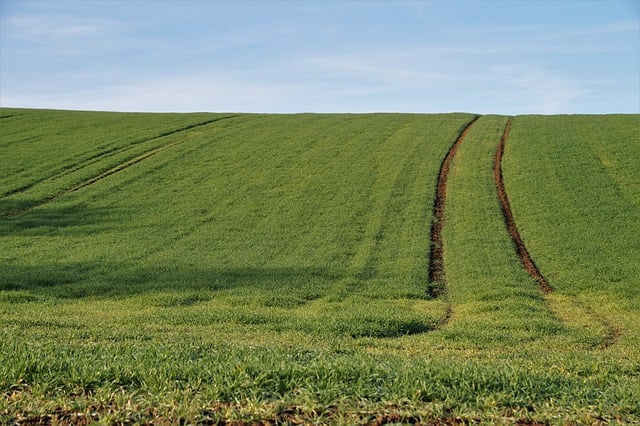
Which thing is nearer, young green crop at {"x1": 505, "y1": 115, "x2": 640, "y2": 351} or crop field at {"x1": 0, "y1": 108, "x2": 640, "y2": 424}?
crop field at {"x1": 0, "y1": 108, "x2": 640, "y2": 424}

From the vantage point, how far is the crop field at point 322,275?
6.55m

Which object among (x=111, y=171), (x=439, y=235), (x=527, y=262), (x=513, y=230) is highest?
(x=111, y=171)

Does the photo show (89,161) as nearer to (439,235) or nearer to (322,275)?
(439,235)

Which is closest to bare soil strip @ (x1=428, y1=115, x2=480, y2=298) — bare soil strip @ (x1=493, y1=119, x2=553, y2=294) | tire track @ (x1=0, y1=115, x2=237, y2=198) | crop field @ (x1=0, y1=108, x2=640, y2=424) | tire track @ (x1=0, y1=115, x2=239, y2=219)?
crop field @ (x1=0, y1=108, x2=640, y2=424)

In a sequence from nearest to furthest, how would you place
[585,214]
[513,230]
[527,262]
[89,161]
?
[527,262]
[513,230]
[585,214]
[89,161]

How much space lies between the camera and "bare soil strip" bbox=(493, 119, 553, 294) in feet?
68.3

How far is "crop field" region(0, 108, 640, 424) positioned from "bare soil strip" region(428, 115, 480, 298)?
0.44 ft

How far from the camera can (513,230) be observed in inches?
1067

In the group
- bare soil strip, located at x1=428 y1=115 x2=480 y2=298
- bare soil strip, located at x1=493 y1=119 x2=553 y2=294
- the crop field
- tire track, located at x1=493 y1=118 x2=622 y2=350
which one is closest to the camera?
the crop field

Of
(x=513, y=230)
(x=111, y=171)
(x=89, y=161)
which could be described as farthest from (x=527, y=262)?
(x=89, y=161)

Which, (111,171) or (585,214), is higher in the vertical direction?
(111,171)

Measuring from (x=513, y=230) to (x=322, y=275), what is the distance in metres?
10.1

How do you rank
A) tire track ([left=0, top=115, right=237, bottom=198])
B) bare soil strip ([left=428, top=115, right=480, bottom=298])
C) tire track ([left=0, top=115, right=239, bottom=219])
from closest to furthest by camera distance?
bare soil strip ([left=428, top=115, right=480, bottom=298]) < tire track ([left=0, top=115, right=239, bottom=219]) < tire track ([left=0, top=115, right=237, bottom=198])

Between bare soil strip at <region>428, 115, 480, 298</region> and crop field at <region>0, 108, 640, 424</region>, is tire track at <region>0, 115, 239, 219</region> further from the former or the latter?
bare soil strip at <region>428, 115, 480, 298</region>
